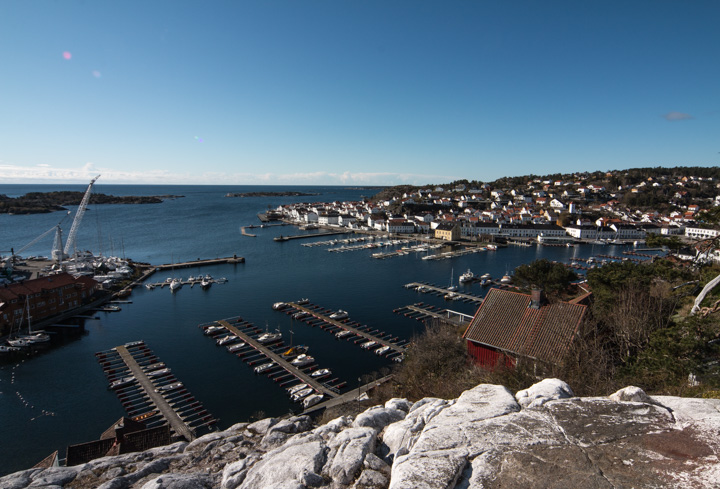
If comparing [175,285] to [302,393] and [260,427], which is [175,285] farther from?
Answer: [260,427]

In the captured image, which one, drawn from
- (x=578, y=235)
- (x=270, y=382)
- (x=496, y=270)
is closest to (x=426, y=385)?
(x=270, y=382)

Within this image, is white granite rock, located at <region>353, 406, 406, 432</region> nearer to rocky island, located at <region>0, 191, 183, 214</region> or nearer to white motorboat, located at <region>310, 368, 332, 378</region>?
white motorboat, located at <region>310, 368, 332, 378</region>

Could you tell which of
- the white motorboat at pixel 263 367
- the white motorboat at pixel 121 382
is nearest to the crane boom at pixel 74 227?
the white motorboat at pixel 121 382

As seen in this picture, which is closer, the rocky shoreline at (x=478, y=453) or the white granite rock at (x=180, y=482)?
the rocky shoreline at (x=478, y=453)

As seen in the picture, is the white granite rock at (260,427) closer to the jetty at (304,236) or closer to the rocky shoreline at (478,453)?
the rocky shoreline at (478,453)

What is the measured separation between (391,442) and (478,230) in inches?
1849

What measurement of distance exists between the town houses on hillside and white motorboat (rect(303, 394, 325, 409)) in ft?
103

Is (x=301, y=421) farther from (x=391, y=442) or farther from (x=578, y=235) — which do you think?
(x=578, y=235)

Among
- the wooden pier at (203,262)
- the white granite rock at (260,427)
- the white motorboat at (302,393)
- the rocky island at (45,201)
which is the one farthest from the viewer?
the rocky island at (45,201)

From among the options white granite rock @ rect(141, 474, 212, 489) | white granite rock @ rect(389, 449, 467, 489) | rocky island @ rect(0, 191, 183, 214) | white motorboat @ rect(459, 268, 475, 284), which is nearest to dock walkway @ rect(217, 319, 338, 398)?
white granite rock @ rect(141, 474, 212, 489)

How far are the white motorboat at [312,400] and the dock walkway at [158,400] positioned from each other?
3147 millimetres

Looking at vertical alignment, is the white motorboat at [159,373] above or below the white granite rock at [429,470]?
below

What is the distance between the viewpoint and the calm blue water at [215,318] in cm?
1147

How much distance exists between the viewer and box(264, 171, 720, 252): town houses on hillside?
45875 millimetres
